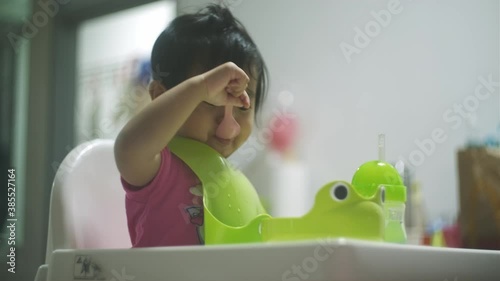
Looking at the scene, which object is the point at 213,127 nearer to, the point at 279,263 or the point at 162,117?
the point at 162,117

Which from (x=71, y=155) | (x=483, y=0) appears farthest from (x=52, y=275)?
(x=483, y=0)

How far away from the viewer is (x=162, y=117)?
23.2 inches

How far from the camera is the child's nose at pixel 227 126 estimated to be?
751 millimetres

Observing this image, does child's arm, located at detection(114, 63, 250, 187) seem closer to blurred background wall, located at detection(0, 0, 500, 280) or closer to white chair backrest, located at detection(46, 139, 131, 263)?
white chair backrest, located at detection(46, 139, 131, 263)

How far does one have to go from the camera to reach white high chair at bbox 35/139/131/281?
728 mm

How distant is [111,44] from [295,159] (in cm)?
61

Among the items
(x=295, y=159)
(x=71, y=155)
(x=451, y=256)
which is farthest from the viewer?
(x=295, y=159)

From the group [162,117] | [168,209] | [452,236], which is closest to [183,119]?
[162,117]

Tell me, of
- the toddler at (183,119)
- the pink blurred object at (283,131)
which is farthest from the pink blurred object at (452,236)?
the toddler at (183,119)

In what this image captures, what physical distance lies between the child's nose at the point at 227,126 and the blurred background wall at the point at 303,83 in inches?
19.7

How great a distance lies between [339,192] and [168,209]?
258 millimetres

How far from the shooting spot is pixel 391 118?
1.27 meters

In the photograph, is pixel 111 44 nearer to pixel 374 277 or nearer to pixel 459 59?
pixel 459 59

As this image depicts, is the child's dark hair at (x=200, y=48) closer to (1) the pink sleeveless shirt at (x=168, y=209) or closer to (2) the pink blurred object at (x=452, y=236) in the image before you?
(1) the pink sleeveless shirt at (x=168, y=209)
